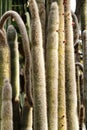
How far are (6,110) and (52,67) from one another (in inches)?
16.7

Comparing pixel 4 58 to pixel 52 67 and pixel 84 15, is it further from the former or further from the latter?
pixel 84 15

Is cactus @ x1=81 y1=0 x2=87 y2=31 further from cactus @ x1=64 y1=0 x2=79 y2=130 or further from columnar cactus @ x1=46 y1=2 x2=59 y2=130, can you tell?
columnar cactus @ x1=46 y1=2 x2=59 y2=130

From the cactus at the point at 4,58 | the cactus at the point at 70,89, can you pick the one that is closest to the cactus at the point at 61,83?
the cactus at the point at 70,89

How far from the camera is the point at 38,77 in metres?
2.44

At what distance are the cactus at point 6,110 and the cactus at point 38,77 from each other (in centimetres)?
16

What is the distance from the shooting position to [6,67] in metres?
2.56

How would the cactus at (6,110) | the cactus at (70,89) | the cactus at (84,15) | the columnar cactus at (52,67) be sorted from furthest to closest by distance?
1. the cactus at (84,15)
2. the cactus at (70,89)
3. the columnar cactus at (52,67)
4. the cactus at (6,110)

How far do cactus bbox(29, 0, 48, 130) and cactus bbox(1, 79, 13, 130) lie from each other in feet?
0.53

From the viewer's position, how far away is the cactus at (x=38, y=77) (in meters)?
2.39

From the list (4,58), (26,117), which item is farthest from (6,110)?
(4,58)

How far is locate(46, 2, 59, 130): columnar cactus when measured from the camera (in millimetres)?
2494

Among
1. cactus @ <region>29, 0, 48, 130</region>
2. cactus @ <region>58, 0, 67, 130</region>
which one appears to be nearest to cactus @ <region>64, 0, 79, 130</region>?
cactus @ <region>58, 0, 67, 130</region>

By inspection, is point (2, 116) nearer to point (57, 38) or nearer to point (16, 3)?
point (57, 38)

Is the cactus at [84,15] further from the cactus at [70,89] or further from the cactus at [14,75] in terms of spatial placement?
the cactus at [14,75]
